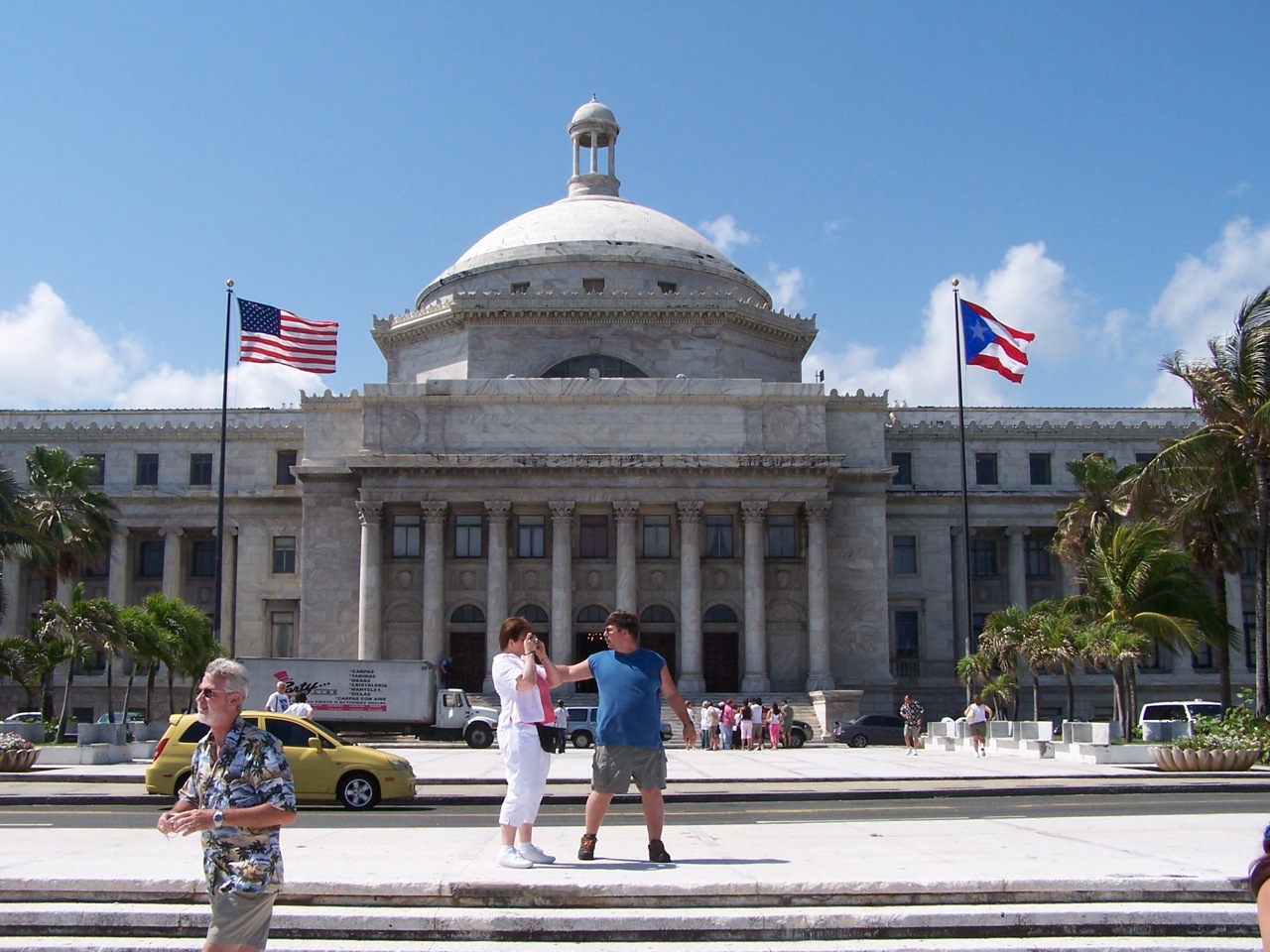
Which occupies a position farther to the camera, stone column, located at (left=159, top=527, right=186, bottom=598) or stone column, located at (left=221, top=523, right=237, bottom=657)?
stone column, located at (left=159, top=527, right=186, bottom=598)

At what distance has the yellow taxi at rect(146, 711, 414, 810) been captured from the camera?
814 inches

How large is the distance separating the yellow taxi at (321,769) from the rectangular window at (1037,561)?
48.5m

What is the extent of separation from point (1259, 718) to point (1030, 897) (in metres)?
24.3

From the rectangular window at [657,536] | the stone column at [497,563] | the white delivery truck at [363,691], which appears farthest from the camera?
the rectangular window at [657,536]

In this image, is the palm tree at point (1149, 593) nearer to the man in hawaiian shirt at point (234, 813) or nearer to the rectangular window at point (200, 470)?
the man in hawaiian shirt at point (234, 813)

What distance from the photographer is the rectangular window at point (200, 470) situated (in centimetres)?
6394

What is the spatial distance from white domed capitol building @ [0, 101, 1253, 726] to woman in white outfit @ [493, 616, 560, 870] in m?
43.2

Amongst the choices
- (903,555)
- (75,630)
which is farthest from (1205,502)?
(75,630)

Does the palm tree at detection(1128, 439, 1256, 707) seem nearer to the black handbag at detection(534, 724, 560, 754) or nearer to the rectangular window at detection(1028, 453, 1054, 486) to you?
the rectangular window at detection(1028, 453, 1054, 486)

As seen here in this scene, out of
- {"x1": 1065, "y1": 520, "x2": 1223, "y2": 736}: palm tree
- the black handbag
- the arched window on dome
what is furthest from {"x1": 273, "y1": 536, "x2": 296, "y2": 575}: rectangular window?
the black handbag

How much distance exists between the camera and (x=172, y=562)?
62562 millimetres

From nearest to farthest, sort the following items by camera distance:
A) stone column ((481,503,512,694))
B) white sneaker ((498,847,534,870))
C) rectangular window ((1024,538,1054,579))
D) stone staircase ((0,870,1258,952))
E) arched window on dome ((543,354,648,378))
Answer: stone staircase ((0,870,1258,952)) → white sneaker ((498,847,534,870)) → stone column ((481,503,512,694)) → arched window on dome ((543,354,648,378)) → rectangular window ((1024,538,1054,579))

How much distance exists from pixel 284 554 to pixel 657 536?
1782 centimetres

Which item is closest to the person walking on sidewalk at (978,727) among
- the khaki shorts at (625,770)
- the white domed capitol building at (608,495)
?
the white domed capitol building at (608,495)
